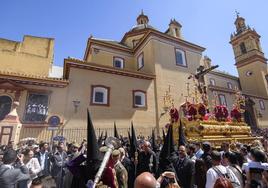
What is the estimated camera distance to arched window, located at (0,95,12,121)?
43.2 ft

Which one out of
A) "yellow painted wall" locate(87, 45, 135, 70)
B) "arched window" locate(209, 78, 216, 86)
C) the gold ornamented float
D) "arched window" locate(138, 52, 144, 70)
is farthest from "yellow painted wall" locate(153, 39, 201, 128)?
"arched window" locate(209, 78, 216, 86)

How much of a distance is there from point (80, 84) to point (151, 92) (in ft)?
25.2

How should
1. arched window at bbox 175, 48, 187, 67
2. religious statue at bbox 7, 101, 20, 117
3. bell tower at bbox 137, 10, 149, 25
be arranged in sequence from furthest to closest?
bell tower at bbox 137, 10, 149, 25 → arched window at bbox 175, 48, 187, 67 → religious statue at bbox 7, 101, 20, 117

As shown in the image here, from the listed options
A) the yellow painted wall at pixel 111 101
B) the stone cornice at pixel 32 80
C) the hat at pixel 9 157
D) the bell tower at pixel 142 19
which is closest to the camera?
the hat at pixel 9 157

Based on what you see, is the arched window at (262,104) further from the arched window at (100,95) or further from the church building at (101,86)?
the arched window at (100,95)

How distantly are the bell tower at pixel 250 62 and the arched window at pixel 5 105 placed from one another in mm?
36455

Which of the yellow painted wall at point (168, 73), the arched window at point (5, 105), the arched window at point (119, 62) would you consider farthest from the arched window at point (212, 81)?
the arched window at point (5, 105)

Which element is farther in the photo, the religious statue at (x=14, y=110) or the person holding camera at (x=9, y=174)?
the religious statue at (x=14, y=110)

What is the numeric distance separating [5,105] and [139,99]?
464 inches

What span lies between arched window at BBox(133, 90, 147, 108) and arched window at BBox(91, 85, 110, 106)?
3.00 m

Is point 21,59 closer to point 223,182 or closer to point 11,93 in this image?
point 11,93

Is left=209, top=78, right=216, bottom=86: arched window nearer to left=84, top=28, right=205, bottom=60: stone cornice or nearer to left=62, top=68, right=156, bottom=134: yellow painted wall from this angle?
left=84, top=28, right=205, bottom=60: stone cornice

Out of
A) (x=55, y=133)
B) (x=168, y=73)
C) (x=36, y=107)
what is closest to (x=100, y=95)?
(x=55, y=133)

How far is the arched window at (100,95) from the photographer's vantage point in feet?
54.7
